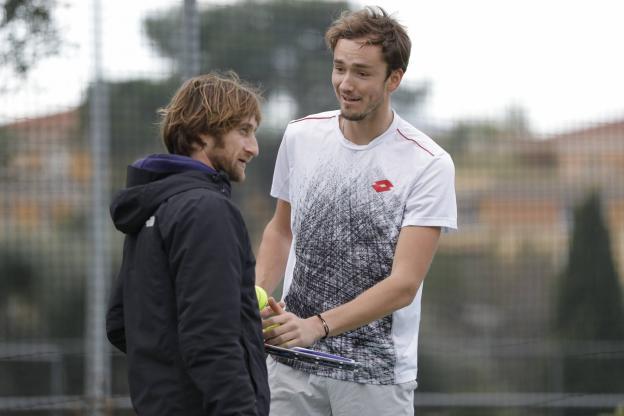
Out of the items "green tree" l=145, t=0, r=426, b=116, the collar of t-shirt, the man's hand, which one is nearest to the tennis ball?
the man's hand

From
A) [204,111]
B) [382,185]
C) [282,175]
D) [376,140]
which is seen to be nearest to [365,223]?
[382,185]

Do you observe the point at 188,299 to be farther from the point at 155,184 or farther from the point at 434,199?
the point at 434,199

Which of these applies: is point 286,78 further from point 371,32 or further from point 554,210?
point 371,32

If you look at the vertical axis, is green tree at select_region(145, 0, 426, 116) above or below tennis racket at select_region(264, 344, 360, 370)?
above

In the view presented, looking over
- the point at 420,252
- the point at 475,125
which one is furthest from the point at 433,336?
the point at 420,252

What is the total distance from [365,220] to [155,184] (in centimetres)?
79

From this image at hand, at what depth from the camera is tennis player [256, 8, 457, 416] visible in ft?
9.73

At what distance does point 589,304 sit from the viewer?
8.59 meters

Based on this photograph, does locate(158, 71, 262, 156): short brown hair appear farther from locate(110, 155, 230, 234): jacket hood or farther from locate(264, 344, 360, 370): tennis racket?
locate(264, 344, 360, 370): tennis racket

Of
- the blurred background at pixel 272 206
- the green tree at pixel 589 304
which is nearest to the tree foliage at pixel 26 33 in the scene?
the blurred background at pixel 272 206

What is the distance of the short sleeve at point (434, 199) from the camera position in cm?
294

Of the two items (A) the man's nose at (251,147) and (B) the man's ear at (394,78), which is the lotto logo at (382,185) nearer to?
(B) the man's ear at (394,78)

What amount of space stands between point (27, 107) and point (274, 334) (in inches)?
165

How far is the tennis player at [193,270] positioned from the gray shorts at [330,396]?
25.2 inches
